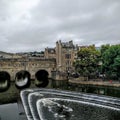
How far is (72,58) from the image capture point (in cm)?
10581

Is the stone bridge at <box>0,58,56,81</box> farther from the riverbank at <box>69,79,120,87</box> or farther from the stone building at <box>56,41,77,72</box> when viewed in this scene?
the riverbank at <box>69,79,120,87</box>

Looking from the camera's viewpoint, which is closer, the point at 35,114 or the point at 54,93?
the point at 35,114

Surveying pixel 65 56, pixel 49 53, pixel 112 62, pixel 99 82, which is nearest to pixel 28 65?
pixel 65 56

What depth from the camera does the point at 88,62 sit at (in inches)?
3219

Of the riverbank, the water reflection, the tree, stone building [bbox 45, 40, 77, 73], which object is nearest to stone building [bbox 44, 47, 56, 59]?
stone building [bbox 45, 40, 77, 73]

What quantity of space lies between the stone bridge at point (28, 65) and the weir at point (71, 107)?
137ft

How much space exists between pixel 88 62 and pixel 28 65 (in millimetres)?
21877

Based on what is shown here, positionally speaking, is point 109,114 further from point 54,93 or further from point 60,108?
point 54,93

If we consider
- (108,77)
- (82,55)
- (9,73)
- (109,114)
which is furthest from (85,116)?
(9,73)

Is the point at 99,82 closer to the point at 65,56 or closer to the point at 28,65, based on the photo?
the point at 28,65

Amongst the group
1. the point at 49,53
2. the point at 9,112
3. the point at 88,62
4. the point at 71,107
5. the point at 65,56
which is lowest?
the point at 9,112

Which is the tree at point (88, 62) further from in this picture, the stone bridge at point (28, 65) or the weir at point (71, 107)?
the weir at point (71, 107)

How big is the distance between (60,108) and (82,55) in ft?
154

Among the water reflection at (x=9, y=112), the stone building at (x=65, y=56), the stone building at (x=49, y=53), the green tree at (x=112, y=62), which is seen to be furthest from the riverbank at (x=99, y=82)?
the stone building at (x=49, y=53)
